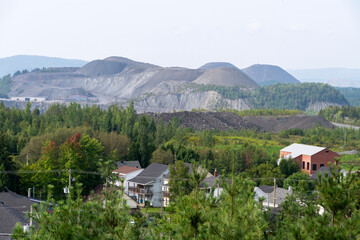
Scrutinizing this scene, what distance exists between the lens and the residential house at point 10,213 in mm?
23306

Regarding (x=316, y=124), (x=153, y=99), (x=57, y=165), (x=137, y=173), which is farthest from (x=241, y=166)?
(x=153, y=99)

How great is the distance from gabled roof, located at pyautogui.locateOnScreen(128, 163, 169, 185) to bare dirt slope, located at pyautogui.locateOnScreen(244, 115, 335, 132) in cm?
5367

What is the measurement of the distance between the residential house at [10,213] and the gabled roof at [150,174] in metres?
13.4

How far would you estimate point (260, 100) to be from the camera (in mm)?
161000

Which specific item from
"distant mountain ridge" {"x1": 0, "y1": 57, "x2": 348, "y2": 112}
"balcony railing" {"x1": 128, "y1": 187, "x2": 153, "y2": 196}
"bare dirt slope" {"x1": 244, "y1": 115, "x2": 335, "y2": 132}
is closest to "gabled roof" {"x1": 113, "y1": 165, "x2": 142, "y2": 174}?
"balcony railing" {"x1": 128, "y1": 187, "x2": 153, "y2": 196}

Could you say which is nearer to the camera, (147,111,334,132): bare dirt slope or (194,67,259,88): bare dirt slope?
(147,111,334,132): bare dirt slope

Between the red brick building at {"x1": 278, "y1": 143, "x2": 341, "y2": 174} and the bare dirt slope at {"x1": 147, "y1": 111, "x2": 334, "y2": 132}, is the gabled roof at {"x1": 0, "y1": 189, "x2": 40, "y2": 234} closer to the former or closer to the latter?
the red brick building at {"x1": 278, "y1": 143, "x2": 341, "y2": 174}

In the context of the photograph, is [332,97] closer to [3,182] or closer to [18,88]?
[18,88]

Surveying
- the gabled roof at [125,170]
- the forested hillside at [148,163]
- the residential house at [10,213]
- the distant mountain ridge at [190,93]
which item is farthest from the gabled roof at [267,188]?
the distant mountain ridge at [190,93]

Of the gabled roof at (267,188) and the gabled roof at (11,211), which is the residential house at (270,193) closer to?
the gabled roof at (267,188)

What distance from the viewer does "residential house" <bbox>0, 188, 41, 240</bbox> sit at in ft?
76.5

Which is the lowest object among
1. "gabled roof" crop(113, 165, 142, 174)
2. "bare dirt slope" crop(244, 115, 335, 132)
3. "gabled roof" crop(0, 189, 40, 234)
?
"gabled roof" crop(113, 165, 142, 174)

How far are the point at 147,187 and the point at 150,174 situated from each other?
186cm

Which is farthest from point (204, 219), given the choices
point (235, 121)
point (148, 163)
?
point (235, 121)
